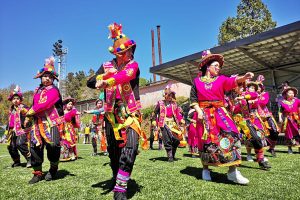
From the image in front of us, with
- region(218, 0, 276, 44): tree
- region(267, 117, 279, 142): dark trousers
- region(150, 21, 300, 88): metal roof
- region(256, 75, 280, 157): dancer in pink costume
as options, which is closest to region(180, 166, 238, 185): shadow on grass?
region(256, 75, 280, 157): dancer in pink costume

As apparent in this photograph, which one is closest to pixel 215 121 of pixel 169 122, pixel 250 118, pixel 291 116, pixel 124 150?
pixel 124 150

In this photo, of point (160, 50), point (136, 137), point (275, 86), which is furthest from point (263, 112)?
point (160, 50)

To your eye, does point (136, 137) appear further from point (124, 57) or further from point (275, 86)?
point (275, 86)

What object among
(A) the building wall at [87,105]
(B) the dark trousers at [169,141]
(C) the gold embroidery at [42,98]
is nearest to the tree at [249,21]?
(A) the building wall at [87,105]

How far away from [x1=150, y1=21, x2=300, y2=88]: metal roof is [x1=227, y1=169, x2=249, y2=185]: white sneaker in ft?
30.9

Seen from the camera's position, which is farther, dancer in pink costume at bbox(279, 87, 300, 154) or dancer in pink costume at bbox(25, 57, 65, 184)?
dancer in pink costume at bbox(279, 87, 300, 154)

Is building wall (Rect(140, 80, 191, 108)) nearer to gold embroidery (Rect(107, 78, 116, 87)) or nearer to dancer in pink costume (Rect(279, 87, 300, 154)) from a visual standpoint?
dancer in pink costume (Rect(279, 87, 300, 154))

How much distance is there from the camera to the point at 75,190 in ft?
13.1

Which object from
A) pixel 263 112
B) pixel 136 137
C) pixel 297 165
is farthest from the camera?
pixel 263 112

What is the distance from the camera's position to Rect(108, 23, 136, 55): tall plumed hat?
373 centimetres

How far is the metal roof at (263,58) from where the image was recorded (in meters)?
12.6

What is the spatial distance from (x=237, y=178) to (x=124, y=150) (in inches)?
76.9

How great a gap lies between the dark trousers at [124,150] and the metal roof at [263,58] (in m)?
10.6

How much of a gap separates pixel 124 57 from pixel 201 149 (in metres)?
2.08
